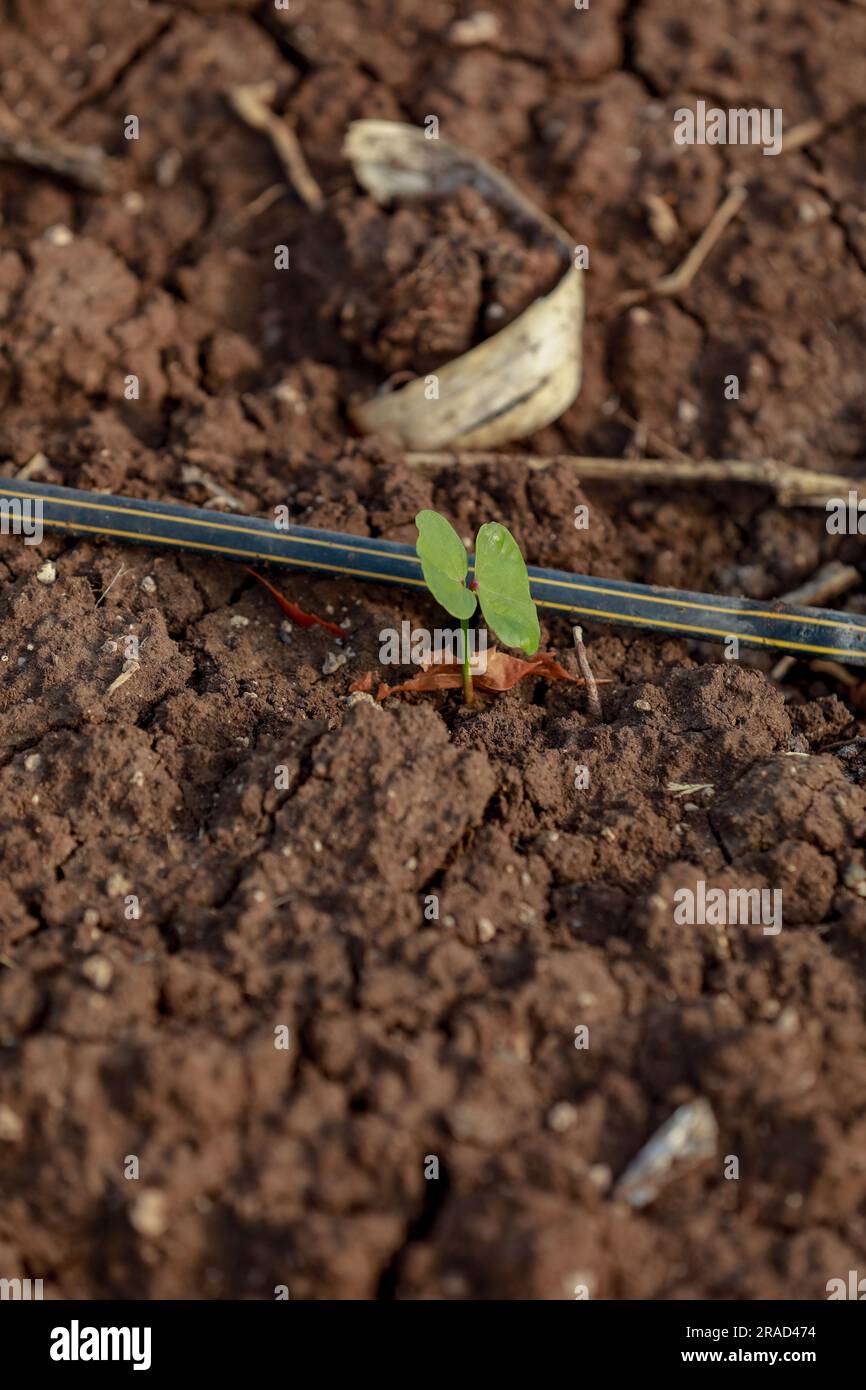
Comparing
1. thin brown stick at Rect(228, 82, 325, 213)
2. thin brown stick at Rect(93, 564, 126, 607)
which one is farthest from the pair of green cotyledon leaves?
thin brown stick at Rect(228, 82, 325, 213)

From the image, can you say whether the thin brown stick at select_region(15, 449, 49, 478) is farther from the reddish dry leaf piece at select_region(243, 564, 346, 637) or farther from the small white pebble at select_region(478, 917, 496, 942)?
the small white pebble at select_region(478, 917, 496, 942)

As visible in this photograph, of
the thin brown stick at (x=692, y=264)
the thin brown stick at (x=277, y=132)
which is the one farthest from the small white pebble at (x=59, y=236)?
the thin brown stick at (x=692, y=264)

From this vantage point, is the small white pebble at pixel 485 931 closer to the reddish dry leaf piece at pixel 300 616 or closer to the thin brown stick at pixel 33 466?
the reddish dry leaf piece at pixel 300 616

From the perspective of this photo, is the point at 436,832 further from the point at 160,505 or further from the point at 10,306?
the point at 10,306

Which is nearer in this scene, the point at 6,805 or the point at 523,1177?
the point at 523,1177
